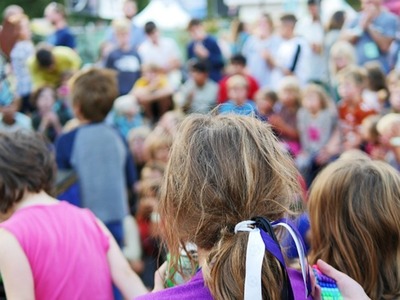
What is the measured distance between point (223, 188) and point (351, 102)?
538 cm

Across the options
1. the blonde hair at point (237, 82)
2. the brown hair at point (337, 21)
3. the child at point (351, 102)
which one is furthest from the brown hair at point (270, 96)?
the brown hair at point (337, 21)

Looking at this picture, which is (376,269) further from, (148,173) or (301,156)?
(301,156)

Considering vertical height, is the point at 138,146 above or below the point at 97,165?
below

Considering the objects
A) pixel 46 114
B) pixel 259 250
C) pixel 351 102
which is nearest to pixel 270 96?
pixel 351 102

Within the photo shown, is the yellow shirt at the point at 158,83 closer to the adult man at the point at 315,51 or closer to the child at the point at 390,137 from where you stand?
the adult man at the point at 315,51

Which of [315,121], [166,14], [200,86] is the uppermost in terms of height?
[315,121]

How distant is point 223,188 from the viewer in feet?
5.51

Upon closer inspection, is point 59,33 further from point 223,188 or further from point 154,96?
point 223,188

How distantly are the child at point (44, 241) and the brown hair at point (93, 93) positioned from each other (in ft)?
5.52

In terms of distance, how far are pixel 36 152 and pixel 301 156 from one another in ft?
15.0

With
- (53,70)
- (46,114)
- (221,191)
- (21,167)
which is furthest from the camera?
(53,70)

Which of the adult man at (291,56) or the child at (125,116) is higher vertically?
the adult man at (291,56)

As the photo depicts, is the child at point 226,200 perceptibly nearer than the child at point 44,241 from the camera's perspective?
Yes

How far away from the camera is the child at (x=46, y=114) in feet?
25.5
